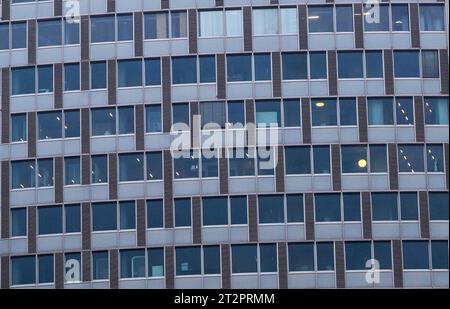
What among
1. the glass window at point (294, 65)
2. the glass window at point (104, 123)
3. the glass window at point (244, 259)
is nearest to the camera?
the glass window at point (244, 259)

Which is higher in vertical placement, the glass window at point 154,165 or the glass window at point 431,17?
the glass window at point 431,17

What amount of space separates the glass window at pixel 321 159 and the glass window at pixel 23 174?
17.4 metres

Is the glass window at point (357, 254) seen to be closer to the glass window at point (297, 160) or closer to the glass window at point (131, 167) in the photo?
the glass window at point (297, 160)

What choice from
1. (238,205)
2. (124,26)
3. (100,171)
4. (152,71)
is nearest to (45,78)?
(124,26)

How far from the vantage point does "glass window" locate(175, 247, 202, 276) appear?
61969 millimetres

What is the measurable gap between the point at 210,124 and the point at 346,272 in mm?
11965

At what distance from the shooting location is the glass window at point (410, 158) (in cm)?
6347

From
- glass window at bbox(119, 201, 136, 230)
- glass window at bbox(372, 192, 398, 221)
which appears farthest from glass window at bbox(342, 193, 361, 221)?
glass window at bbox(119, 201, 136, 230)

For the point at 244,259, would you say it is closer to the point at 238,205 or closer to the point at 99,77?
the point at 238,205

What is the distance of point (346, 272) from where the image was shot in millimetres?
61688

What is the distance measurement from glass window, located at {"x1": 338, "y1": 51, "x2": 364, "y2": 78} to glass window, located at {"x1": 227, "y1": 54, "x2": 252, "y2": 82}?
5.60m

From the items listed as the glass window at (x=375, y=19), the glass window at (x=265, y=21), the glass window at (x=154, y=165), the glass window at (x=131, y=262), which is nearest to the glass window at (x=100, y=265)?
the glass window at (x=131, y=262)

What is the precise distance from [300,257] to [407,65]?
1371 centimetres
